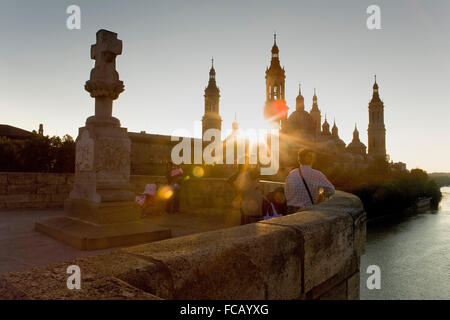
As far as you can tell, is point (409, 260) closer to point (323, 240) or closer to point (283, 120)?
point (323, 240)

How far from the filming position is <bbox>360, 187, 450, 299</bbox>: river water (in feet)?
62.3

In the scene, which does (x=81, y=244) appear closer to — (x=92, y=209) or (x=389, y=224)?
(x=92, y=209)

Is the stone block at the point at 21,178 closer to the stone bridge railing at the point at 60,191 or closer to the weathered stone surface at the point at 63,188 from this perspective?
the stone bridge railing at the point at 60,191

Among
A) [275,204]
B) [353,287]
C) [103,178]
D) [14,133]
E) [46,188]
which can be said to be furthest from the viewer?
[14,133]

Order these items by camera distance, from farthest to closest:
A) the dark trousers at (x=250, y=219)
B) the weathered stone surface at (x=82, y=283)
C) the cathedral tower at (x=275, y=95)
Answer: the cathedral tower at (x=275, y=95), the dark trousers at (x=250, y=219), the weathered stone surface at (x=82, y=283)

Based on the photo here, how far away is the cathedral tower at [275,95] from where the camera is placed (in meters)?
69.4

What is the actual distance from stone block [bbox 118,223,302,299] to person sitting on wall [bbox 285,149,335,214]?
188 cm

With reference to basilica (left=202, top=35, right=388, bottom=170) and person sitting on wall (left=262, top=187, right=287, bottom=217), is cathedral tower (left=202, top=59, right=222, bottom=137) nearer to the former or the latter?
basilica (left=202, top=35, right=388, bottom=170)

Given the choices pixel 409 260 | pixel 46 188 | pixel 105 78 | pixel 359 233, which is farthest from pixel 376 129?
pixel 359 233

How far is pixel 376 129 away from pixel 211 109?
5562 centimetres

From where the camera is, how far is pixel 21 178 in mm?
8820

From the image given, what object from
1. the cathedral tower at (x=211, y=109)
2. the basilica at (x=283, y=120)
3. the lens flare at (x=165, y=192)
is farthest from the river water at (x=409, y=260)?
the cathedral tower at (x=211, y=109)

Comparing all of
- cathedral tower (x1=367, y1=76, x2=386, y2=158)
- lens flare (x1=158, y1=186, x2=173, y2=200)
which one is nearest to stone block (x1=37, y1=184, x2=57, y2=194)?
lens flare (x1=158, y1=186, x2=173, y2=200)

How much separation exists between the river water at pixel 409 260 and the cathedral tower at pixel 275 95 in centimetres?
3781
